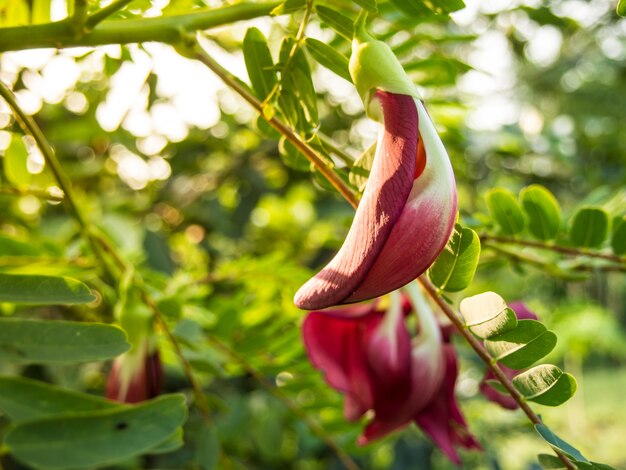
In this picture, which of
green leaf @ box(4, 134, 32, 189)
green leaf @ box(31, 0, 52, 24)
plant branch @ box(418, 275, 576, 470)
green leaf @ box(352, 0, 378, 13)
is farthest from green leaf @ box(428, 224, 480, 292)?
green leaf @ box(4, 134, 32, 189)

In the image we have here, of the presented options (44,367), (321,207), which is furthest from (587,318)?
(44,367)

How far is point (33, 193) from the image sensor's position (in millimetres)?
606

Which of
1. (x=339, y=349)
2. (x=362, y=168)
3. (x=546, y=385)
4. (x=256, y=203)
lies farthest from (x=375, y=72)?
(x=256, y=203)

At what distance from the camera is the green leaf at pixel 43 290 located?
0.38m

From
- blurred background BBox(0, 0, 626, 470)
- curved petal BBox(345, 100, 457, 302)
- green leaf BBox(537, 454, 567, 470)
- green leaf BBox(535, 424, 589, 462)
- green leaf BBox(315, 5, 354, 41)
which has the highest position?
green leaf BBox(315, 5, 354, 41)

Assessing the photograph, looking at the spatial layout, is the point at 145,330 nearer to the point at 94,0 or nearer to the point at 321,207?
the point at 94,0

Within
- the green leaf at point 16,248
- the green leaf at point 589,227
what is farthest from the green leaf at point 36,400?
the green leaf at point 589,227

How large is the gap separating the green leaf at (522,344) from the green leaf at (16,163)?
1.64 feet

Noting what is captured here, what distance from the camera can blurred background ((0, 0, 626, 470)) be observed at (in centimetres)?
60

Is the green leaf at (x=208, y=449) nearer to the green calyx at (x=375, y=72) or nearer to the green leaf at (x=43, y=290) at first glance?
the green leaf at (x=43, y=290)

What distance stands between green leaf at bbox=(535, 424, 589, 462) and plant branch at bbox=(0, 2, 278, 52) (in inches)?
9.1

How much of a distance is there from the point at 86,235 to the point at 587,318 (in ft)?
21.7

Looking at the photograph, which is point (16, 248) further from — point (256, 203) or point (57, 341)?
point (256, 203)

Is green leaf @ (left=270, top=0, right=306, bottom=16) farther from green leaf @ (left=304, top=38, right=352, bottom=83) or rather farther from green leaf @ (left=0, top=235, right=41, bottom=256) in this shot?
green leaf @ (left=0, top=235, right=41, bottom=256)
